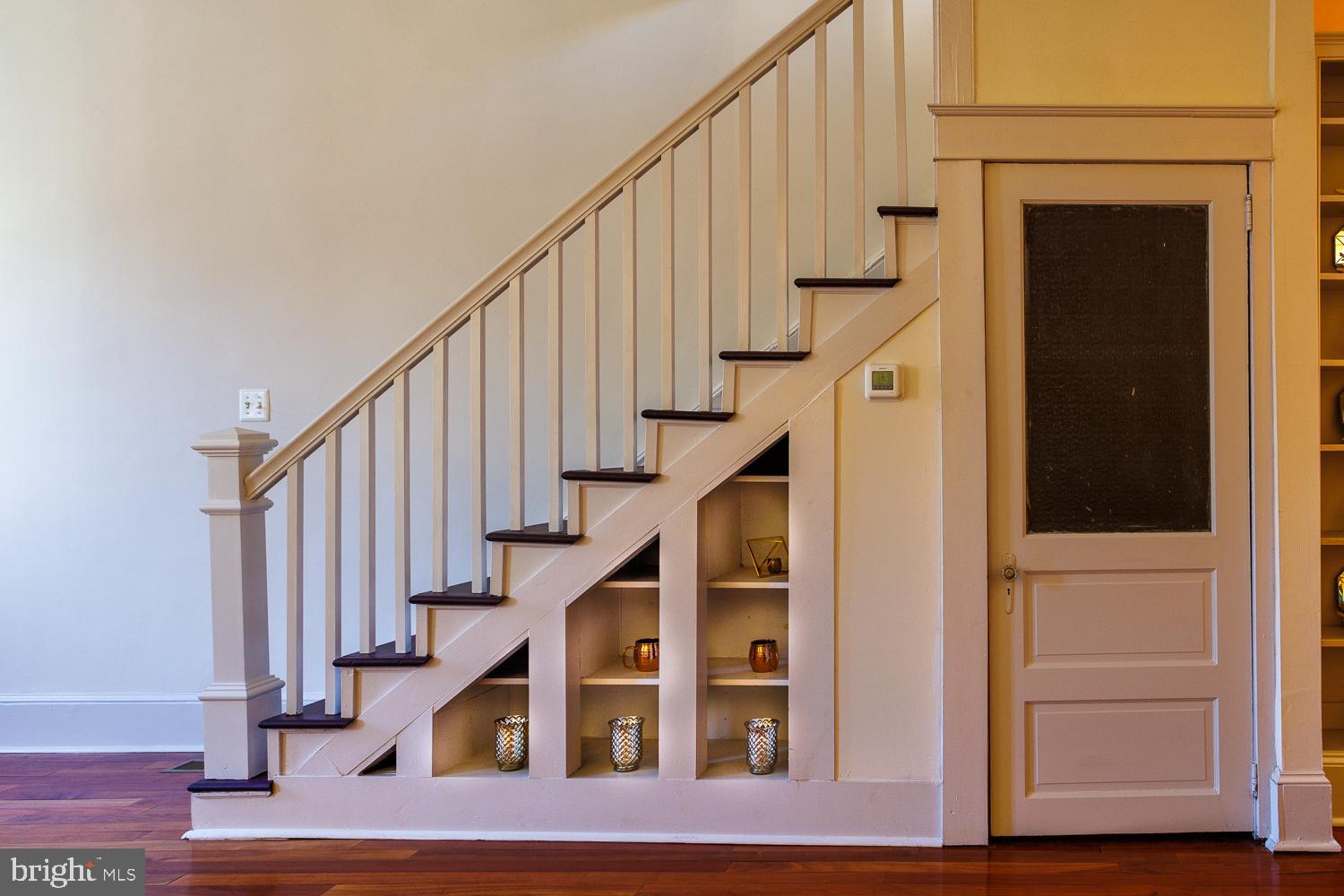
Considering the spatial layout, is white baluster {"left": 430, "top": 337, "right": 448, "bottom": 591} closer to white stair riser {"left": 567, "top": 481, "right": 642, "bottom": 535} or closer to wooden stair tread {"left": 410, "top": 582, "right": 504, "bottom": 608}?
wooden stair tread {"left": 410, "top": 582, "right": 504, "bottom": 608}

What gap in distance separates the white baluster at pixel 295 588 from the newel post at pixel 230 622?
106 millimetres

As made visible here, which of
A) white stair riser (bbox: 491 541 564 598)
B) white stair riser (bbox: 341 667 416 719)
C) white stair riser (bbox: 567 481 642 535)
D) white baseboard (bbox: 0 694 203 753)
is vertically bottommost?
white baseboard (bbox: 0 694 203 753)

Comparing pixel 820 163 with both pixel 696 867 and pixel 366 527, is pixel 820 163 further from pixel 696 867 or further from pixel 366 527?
pixel 696 867

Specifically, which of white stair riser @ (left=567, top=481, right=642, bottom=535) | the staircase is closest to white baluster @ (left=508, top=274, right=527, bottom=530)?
the staircase

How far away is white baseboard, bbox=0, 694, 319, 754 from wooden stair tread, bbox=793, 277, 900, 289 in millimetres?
2542

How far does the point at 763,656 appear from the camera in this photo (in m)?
3.01

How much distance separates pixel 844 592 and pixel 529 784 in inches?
42.7

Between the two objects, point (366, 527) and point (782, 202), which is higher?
point (782, 202)

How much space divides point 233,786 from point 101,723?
54.3 inches

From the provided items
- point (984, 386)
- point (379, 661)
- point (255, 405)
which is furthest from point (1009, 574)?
point (255, 405)

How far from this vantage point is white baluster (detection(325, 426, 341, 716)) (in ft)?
9.71

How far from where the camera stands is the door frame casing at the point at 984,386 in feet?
9.07

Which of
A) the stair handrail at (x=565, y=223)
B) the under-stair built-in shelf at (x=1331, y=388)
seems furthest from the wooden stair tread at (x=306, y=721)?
the under-stair built-in shelf at (x=1331, y=388)

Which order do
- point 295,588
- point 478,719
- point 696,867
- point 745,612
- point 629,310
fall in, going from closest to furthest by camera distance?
point 696,867
point 629,310
point 295,588
point 478,719
point 745,612
